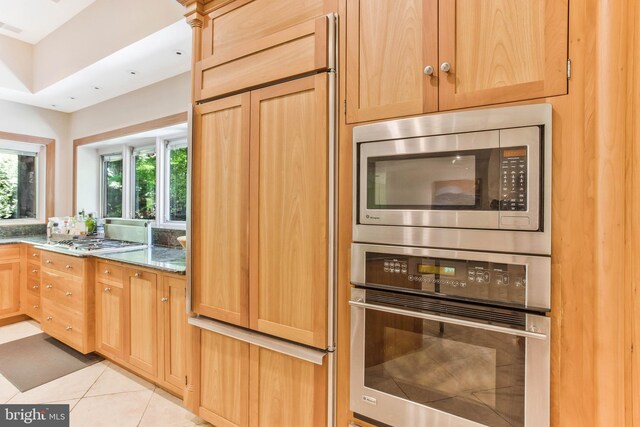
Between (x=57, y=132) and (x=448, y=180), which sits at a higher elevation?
(x=57, y=132)

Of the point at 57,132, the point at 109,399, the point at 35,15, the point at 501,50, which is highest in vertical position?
the point at 35,15

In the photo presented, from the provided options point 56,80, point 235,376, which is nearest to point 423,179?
point 235,376

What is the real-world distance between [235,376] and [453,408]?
1.04 m

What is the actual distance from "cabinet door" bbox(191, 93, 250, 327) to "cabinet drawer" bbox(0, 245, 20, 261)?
312cm

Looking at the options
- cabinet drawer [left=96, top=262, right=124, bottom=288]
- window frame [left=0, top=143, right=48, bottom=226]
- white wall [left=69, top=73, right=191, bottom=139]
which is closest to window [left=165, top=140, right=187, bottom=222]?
white wall [left=69, top=73, right=191, bottom=139]

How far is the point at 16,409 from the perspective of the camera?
2059 mm

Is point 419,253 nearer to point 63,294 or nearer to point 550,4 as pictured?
point 550,4

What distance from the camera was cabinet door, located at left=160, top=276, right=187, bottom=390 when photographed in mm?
2078

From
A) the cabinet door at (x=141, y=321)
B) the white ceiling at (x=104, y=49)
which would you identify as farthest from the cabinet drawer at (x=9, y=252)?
the cabinet door at (x=141, y=321)

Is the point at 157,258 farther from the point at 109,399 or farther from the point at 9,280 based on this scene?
the point at 9,280

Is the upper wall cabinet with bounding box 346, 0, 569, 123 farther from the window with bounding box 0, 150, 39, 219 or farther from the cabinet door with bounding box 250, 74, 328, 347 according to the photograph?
the window with bounding box 0, 150, 39, 219

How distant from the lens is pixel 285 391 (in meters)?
1.43

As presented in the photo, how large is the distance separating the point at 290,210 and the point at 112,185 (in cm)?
369

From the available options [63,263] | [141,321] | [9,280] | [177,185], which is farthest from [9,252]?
[141,321]
